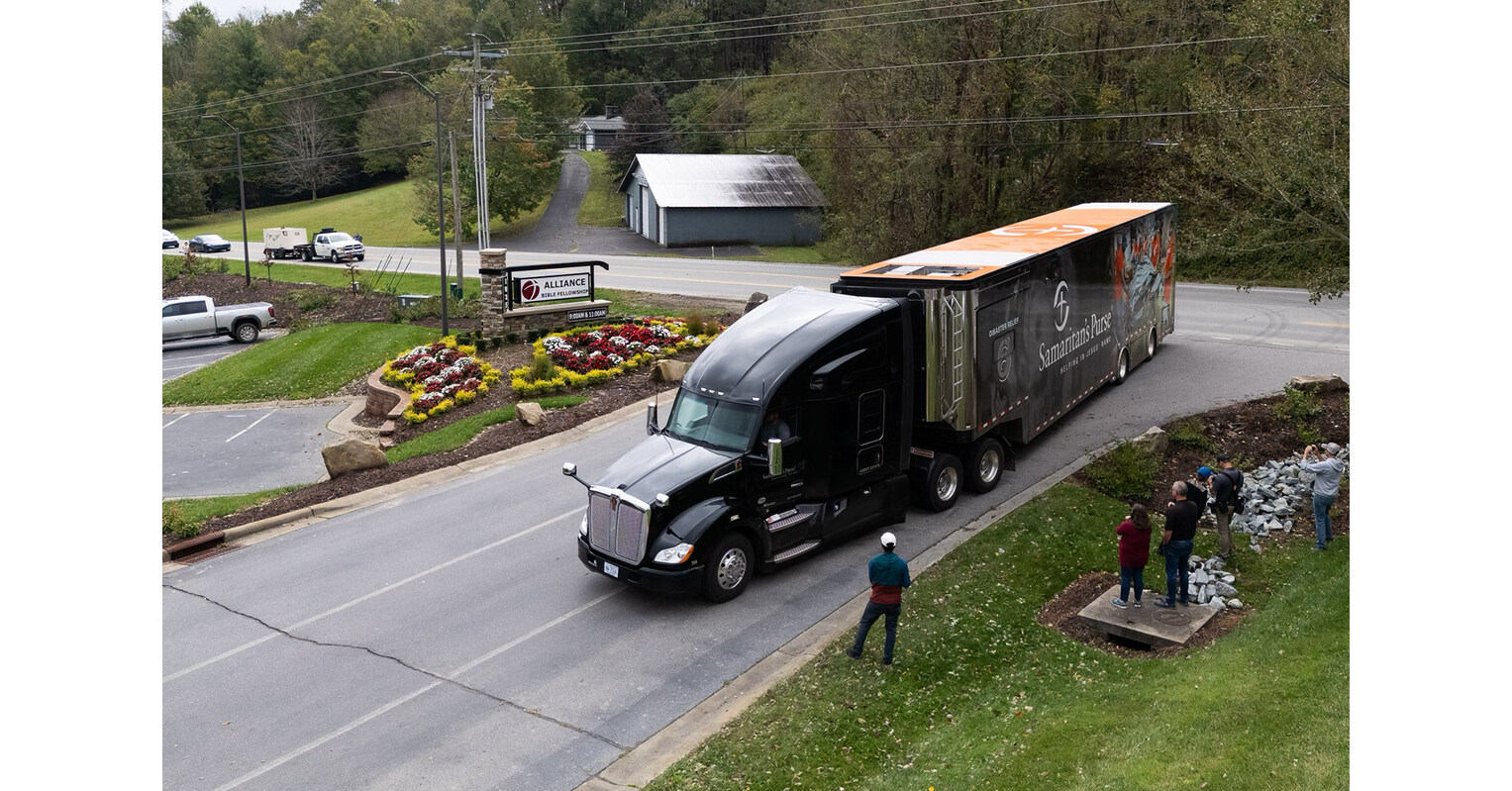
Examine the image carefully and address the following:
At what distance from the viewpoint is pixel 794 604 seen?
12.8 meters

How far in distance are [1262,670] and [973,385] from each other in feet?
20.0

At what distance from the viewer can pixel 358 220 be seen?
3118 inches

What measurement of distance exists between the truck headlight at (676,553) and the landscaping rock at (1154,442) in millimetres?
8539

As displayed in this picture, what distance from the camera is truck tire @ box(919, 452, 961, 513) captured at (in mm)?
15133

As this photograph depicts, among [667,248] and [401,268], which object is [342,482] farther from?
[667,248]

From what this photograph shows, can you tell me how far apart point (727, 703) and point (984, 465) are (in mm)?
7030

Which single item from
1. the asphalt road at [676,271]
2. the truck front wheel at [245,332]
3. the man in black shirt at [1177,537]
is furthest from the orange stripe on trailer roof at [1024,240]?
the truck front wheel at [245,332]

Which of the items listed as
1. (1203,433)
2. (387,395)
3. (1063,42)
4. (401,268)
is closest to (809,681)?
(1203,433)

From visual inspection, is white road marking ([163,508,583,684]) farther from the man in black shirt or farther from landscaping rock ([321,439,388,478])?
the man in black shirt

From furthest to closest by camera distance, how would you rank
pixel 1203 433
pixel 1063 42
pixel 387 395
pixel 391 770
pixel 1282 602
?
1. pixel 1063 42
2. pixel 387 395
3. pixel 1203 433
4. pixel 1282 602
5. pixel 391 770

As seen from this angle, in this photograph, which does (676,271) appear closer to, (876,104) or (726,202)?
(876,104)

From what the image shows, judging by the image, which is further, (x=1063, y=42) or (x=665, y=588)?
(x=1063, y=42)

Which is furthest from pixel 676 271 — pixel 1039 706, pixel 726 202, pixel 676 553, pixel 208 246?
pixel 208 246

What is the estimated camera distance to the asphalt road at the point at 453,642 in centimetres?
981
